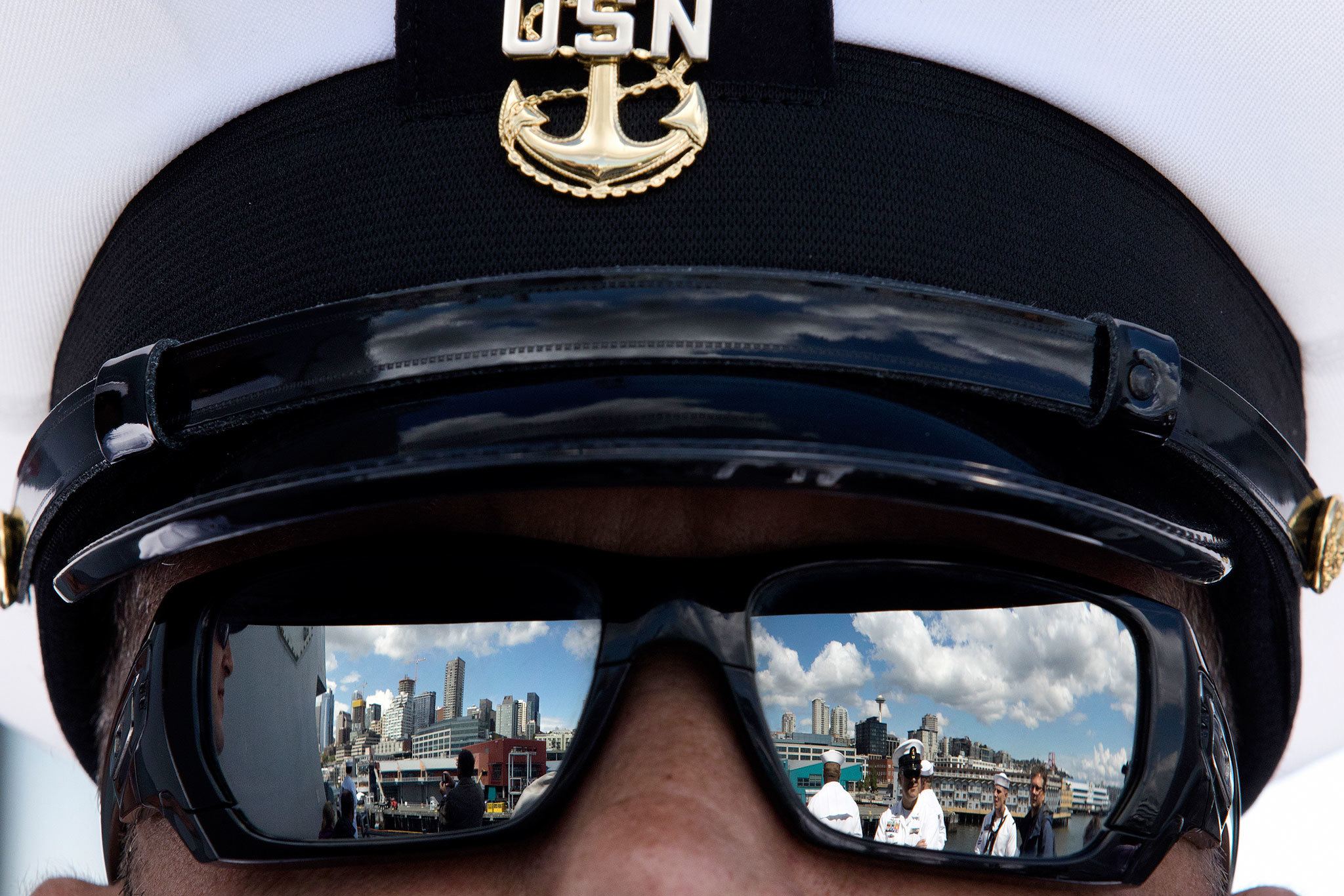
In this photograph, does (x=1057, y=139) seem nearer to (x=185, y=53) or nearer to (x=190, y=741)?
(x=185, y=53)

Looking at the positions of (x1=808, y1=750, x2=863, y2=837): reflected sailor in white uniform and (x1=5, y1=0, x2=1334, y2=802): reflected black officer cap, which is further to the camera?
(x1=808, y1=750, x2=863, y2=837): reflected sailor in white uniform

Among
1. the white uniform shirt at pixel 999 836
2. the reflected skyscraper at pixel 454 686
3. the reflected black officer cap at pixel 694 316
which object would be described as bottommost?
the white uniform shirt at pixel 999 836

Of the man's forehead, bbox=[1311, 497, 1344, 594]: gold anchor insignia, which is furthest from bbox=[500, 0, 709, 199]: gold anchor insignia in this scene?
bbox=[1311, 497, 1344, 594]: gold anchor insignia

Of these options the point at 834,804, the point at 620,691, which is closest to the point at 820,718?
the point at 834,804

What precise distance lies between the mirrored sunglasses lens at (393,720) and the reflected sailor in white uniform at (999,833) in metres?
0.40

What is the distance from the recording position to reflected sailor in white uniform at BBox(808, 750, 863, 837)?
1080 mm

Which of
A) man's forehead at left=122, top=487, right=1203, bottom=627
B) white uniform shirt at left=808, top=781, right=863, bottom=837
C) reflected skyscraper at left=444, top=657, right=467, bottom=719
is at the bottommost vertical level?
white uniform shirt at left=808, top=781, right=863, bottom=837

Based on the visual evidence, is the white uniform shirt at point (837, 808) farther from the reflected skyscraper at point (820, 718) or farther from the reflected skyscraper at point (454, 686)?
the reflected skyscraper at point (454, 686)

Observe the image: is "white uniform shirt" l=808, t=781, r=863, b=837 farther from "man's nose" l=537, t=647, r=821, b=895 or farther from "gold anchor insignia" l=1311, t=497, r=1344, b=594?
"gold anchor insignia" l=1311, t=497, r=1344, b=594

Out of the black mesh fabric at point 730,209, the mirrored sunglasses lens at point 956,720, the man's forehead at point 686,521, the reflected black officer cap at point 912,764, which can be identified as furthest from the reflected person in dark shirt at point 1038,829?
the black mesh fabric at point 730,209

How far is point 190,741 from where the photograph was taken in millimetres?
1151

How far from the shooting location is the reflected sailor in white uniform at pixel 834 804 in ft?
3.54

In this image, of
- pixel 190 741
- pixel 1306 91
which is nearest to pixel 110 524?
pixel 190 741

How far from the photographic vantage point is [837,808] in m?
1.09
